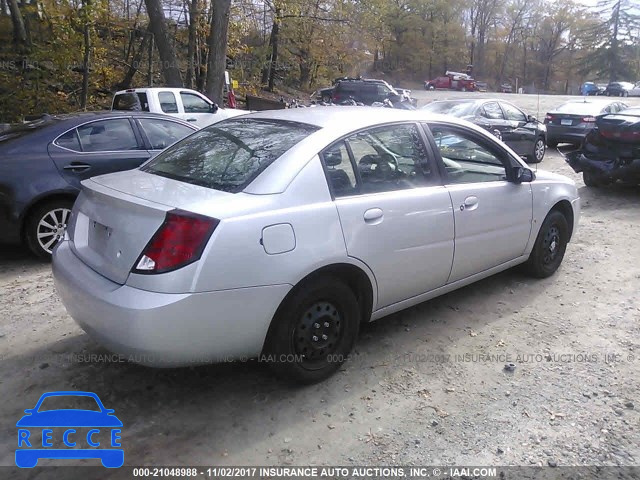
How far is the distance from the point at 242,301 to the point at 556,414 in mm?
1908

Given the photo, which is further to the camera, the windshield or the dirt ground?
the windshield

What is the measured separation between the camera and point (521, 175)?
4.36 m

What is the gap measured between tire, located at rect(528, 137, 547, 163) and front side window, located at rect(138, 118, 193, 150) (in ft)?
29.6

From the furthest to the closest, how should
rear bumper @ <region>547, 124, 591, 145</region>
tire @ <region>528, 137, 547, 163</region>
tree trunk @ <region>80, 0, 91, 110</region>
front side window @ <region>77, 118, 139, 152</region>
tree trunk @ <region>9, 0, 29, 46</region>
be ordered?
tree trunk @ <region>9, 0, 29, 46</region>, rear bumper @ <region>547, 124, 591, 145</region>, tire @ <region>528, 137, 547, 163</region>, tree trunk @ <region>80, 0, 91, 110</region>, front side window @ <region>77, 118, 139, 152</region>

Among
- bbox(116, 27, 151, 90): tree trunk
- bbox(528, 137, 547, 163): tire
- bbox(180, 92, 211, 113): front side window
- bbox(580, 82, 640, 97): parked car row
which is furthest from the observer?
bbox(580, 82, 640, 97): parked car row

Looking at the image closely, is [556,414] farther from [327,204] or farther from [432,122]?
[432,122]

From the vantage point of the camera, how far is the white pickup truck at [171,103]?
11844mm

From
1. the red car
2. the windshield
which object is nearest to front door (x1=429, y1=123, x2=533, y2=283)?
the windshield

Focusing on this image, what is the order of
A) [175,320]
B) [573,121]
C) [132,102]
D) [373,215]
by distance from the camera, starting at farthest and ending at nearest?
[573,121], [132,102], [373,215], [175,320]

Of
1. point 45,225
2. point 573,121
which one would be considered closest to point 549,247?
point 45,225

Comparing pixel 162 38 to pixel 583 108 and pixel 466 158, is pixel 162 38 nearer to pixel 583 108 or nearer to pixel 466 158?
pixel 583 108

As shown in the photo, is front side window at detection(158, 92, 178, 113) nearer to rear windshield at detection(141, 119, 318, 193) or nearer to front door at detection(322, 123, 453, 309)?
rear windshield at detection(141, 119, 318, 193)

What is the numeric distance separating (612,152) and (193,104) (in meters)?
8.79

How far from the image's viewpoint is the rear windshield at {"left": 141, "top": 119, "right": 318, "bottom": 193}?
3129 mm
